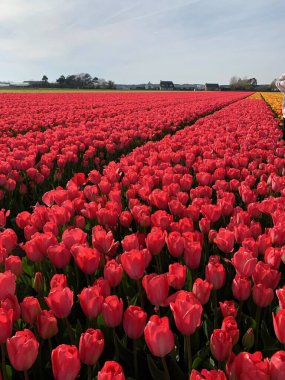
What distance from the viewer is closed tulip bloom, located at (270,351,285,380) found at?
1188 millimetres

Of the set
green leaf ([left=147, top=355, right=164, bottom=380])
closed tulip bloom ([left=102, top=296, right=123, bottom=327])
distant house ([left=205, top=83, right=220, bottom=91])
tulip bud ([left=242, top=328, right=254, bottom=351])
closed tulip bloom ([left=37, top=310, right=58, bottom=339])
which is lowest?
distant house ([left=205, top=83, right=220, bottom=91])

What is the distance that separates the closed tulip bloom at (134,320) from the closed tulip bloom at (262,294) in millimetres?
529

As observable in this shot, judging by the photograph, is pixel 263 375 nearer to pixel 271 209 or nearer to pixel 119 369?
pixel 119 369

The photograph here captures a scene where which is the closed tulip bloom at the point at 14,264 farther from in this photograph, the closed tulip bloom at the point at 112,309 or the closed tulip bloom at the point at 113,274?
the closed tulip bloom at the point at 112,309

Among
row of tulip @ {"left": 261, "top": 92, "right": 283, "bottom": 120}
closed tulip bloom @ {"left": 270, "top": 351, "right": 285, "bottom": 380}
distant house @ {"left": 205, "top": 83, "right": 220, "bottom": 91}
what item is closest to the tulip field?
closed tulip bloom @ {"left": 270, "top": 351, "right": 285, "bottom": 380}

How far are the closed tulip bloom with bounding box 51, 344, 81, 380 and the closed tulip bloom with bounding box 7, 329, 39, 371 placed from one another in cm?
9

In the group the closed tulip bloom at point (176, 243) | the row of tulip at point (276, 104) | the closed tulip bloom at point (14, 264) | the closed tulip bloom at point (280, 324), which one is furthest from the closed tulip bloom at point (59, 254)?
the row of tulip at point (276, 104)

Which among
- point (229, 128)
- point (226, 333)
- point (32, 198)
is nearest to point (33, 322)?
point (226, 333)

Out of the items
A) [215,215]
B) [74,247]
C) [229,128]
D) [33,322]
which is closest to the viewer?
[33,322]

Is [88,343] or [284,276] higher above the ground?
[88,343]

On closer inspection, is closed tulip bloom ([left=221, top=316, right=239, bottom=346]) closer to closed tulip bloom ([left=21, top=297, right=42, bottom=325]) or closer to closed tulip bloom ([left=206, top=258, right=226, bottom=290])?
closed tulip bloom ([left=206, top=258, right=226, bottom=290])

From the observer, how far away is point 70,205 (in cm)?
290

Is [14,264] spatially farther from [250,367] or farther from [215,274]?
[250,367]

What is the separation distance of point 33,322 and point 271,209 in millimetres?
1842
